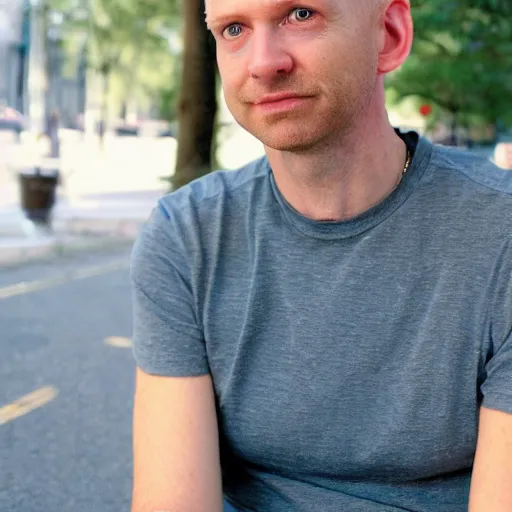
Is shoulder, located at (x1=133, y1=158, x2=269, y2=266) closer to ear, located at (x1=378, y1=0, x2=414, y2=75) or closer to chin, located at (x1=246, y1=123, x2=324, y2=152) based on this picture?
chin, located at (x1=246, y1=123, x2=324, y2=152)

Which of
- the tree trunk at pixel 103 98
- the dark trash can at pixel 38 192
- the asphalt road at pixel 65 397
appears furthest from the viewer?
the tree trunk at pixel 103 98

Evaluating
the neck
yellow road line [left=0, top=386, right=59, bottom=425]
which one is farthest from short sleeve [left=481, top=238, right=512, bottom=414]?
yellow road line [left=0, top=386, right=59, bottom=425]

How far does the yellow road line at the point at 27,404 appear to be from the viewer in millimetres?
4973

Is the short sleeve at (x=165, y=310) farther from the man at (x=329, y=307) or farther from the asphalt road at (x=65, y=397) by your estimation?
the asphalt road at (x=65, y=397)

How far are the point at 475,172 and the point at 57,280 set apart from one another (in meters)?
8.11

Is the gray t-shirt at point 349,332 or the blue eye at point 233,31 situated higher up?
the blue eye at point 233,31

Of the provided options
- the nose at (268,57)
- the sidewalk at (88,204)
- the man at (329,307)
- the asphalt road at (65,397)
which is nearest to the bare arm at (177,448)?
the man at (329,307)

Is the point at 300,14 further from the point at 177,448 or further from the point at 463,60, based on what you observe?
the point at 463,60

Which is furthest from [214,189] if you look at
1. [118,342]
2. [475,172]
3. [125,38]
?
[125,38]

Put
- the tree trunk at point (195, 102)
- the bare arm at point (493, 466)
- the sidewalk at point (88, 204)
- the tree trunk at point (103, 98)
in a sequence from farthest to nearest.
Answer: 1. the tree trunk at point (103, 98)
2. the tree trunk at point (195, 102)
3. the sidewalk at point (88, 204)
4. the bare arm at point (493, 466)

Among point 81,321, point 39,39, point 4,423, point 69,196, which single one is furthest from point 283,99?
point 39,39

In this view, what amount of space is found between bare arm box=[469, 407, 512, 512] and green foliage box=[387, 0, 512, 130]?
1983 cm

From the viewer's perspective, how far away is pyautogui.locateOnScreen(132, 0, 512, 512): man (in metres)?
1.59

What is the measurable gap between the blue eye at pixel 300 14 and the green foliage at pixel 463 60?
19683mm
